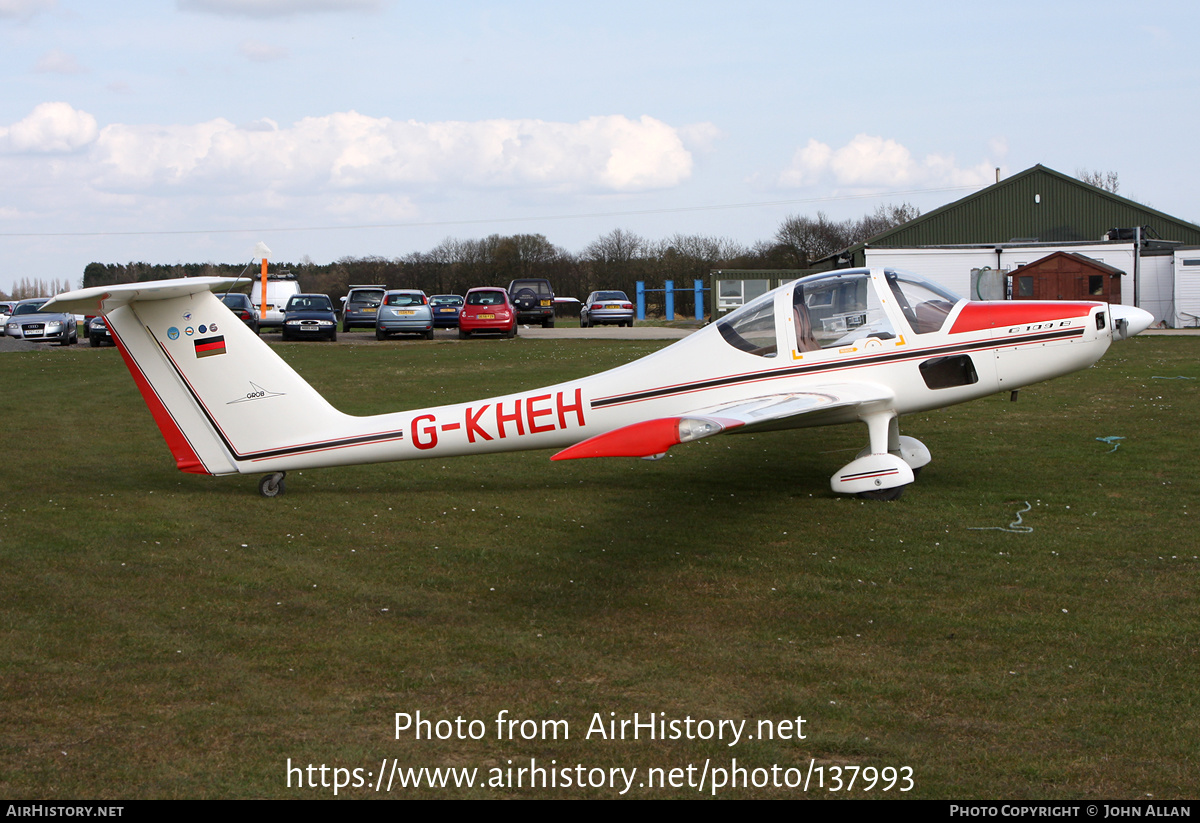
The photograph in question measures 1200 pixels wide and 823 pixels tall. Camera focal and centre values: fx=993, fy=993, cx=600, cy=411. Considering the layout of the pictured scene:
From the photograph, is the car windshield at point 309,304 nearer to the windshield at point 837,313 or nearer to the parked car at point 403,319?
the parked car at point 403,319

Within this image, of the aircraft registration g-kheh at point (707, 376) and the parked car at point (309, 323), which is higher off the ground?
the parked car at point (309, 323)

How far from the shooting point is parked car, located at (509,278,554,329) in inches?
1858

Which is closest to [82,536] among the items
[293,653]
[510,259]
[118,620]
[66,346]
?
[118,620]

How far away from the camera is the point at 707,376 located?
9891mm

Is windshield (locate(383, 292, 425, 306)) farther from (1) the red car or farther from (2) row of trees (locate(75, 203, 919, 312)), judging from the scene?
(2) row of trees (locate(75, 203, 919, 312))

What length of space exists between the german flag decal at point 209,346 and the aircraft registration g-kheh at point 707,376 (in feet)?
0.04

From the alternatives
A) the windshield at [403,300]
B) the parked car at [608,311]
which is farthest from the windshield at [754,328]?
the parked car at [608,311]

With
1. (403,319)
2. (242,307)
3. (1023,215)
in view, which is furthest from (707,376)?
(1023,215)

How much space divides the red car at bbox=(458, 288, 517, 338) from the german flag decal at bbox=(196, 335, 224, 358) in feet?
87.7

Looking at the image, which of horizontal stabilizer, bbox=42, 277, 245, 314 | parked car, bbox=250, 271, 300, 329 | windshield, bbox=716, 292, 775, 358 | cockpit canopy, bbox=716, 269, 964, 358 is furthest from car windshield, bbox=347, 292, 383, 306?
cockpit canopy, bbox=716, 269, 964, 358

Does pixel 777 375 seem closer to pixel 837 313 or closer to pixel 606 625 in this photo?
pixel 837 313

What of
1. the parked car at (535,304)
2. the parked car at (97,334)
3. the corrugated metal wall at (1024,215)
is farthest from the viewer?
the corrugated metal wall at (1024,215)

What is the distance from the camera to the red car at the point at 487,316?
120 feet
